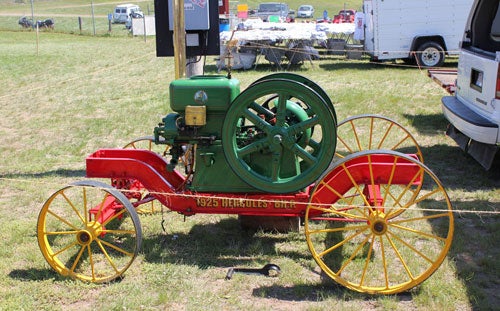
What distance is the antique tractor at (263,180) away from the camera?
3.79 meters

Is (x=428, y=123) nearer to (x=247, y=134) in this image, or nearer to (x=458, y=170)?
(x=458, y=170)

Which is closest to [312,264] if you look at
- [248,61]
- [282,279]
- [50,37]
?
[282,279]

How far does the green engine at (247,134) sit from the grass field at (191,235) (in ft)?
2.09

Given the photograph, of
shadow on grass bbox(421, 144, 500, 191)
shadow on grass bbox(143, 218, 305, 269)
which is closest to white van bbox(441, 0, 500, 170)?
shadow on grass bbox(421, 144, 500, 191)

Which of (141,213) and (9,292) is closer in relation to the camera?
(9,292)

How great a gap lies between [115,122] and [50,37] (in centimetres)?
2349

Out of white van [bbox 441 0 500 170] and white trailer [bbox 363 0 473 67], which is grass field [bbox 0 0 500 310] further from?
white trailer [bbox 363 0 473 67]

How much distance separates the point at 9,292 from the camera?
3.87 metres

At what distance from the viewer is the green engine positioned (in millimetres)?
3838

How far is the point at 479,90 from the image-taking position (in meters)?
5.91

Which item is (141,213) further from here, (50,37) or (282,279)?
(50,37)

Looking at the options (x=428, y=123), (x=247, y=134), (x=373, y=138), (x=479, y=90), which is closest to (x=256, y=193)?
(x=247, y=134)

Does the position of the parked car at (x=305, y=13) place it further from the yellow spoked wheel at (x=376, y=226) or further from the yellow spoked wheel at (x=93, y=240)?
the yellow spoked wheel at (x=376, y=226)

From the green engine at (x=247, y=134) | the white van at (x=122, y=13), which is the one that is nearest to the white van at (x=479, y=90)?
the green engine at (x=247, y=134)
